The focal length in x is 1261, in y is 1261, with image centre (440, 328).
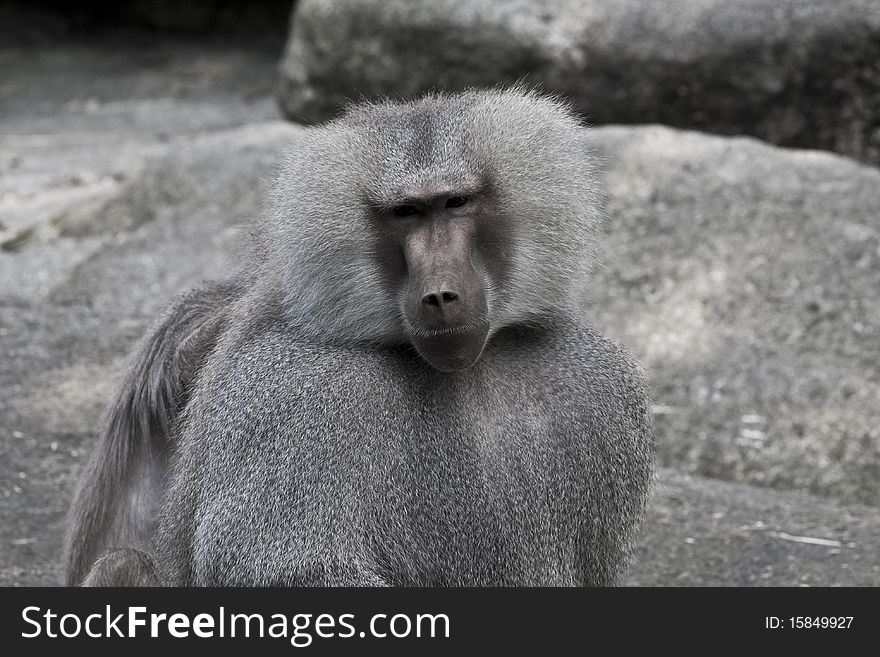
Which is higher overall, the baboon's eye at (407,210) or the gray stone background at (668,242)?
the baboon's eye at (407,210)

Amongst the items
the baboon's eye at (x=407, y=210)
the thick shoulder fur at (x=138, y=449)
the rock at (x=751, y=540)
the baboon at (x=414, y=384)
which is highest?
the baboon's eye at (x=407, y=210)

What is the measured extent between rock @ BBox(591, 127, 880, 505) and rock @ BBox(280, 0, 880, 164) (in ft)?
2.78

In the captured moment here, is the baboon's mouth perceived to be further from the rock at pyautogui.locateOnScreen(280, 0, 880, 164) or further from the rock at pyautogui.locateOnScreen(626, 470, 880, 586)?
the rock at pyautogui.locateOnScreen(280, 0, 880, 164)

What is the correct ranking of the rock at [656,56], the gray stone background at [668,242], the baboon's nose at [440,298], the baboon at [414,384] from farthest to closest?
the rock at [656,56]
the gray stone background at [668,242]
the baboon at [414,384]
the baboon's nose at [440,298]

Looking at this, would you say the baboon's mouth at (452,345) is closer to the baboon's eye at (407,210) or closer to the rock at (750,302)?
the baboon's eye at (407,210)

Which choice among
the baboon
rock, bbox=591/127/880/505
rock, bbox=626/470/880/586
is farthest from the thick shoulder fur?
rock, bbox=591/127/880/505

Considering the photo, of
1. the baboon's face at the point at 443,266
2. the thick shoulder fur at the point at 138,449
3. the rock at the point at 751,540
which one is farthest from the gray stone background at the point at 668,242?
the baboon's face at the point at 443,266

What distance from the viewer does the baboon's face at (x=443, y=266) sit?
2486 millimetres

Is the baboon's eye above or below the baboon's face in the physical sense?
above

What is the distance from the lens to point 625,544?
9.75 feet

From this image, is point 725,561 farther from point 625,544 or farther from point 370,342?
point 370,342

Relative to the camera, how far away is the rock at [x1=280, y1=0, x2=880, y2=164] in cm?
657

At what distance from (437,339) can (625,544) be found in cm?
80

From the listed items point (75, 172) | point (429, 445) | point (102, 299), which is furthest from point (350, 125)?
Result: point (75, 172)
